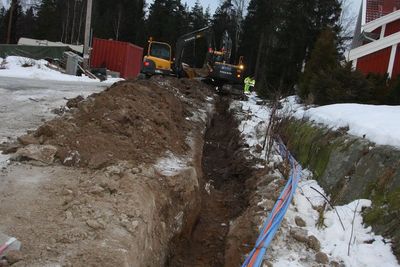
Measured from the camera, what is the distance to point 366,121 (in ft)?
A: 21.6

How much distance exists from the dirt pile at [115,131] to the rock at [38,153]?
4.0 inches

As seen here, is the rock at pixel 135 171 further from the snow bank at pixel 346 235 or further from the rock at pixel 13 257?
the rock at pixel 13 257

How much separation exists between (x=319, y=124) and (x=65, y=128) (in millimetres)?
4610

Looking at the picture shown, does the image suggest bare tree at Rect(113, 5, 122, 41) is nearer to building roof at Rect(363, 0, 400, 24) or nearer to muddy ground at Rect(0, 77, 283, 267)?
building roof at Rect(363, 0, 400, 24)

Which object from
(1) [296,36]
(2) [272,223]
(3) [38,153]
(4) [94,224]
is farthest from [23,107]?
(1) [296,36]

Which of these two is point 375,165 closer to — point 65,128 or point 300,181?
point 300,181

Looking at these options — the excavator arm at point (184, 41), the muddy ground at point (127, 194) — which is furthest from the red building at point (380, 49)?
the muddy ground at point (127, 194)

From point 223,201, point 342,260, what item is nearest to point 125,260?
point 342,260

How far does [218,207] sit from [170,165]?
1.33m

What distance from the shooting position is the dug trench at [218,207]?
→ 554 cm

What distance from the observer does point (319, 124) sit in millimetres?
8133

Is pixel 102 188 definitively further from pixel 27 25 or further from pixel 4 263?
pixel 27 25

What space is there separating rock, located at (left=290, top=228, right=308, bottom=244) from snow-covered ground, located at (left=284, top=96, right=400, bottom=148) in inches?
63.1

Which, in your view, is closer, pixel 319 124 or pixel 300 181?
pixel 300 181
